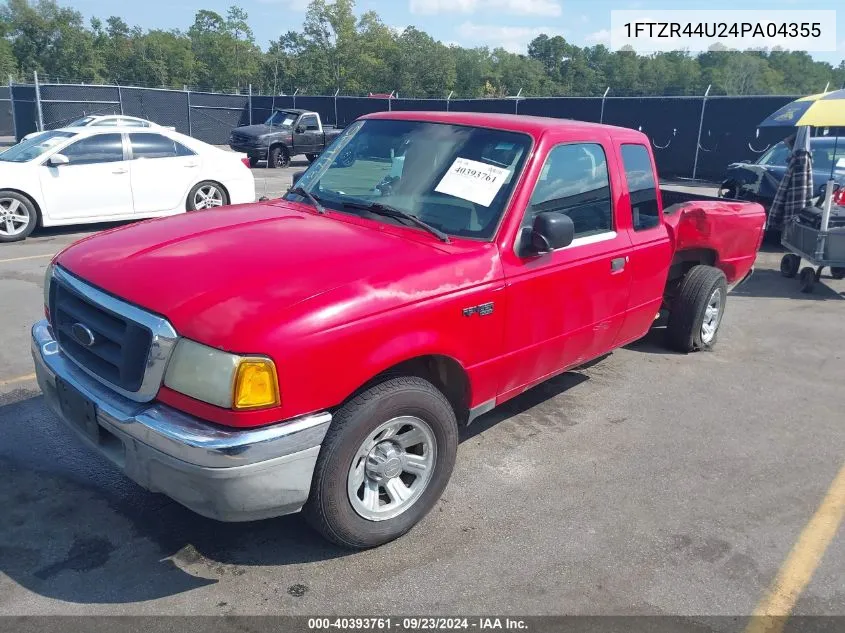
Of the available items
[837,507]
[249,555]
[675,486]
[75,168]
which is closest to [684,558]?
[675,486]

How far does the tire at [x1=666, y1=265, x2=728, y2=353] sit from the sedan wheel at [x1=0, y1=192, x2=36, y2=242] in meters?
8.77

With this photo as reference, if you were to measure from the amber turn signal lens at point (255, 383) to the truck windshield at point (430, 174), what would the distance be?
1.35 metres

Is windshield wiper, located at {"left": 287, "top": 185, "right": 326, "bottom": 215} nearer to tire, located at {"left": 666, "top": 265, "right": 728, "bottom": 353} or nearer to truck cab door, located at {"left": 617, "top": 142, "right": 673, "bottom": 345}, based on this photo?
truck cab door, located at {"left": 617, "top": 142, "right": 673, "bottom": 345}

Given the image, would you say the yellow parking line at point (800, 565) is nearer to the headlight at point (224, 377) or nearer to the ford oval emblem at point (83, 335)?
the headlight at point (224, 377)

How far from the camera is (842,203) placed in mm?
9680

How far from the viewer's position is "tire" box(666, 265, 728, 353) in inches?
238

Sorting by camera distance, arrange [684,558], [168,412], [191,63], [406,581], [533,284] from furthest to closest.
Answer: [191,63]
[533,284]
[684,558]
[406,581]
[168,412]

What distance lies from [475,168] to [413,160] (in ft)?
1.40

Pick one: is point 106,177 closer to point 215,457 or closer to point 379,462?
point 379,462

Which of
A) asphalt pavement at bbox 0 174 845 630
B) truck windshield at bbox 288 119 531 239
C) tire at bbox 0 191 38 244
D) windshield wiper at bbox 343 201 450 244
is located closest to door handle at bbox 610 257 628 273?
truck windshield at bbox 288 119 531 239

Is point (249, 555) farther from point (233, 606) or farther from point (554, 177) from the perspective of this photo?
point (554, 177)

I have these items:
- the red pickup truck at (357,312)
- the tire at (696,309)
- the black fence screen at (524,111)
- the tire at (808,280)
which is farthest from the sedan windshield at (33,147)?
the black fence screen at (524,111)

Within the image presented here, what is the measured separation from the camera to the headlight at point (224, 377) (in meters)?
2.77

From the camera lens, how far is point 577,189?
14.1 feet
